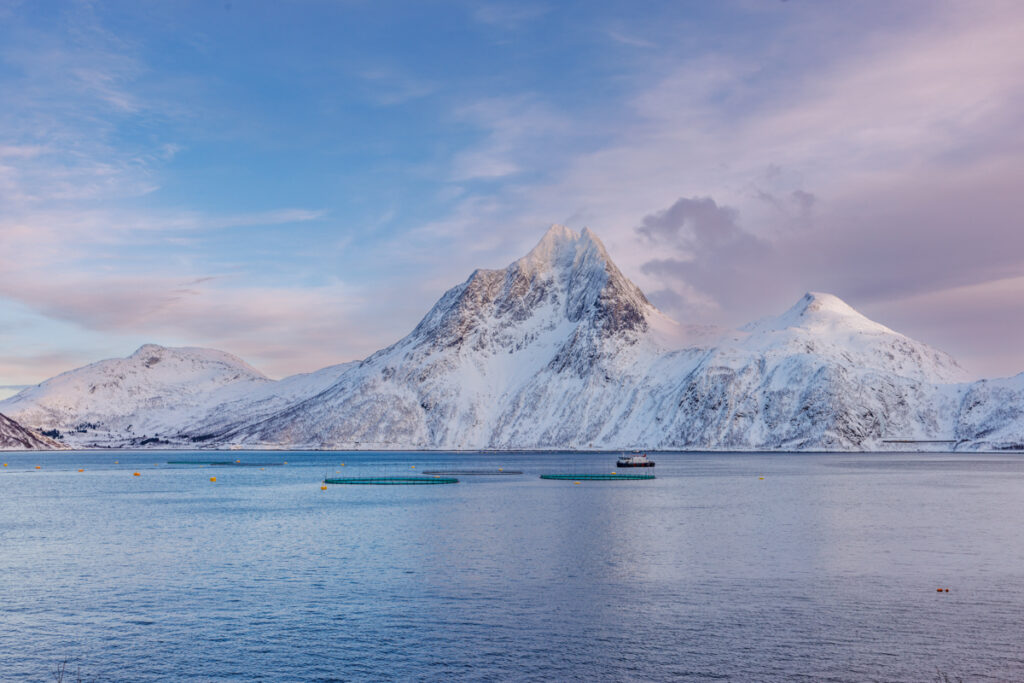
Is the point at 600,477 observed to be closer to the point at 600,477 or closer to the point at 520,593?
the point at 600,477

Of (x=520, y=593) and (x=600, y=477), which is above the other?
(x=600, y=477)

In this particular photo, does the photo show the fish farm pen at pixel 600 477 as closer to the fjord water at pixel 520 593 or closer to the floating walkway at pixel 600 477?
the floating walkway at pixel 600 477

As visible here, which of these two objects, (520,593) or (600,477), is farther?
(600,477)

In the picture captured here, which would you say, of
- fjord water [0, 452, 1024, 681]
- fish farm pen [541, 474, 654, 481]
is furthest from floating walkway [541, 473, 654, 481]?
fjord water [0, 452, 1024, 681]

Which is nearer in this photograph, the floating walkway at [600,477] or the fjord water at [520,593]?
the fjord water at [520,593]

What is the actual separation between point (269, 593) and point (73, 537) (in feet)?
135

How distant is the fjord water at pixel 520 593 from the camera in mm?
41250

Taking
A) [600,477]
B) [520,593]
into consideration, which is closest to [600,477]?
[600,477]

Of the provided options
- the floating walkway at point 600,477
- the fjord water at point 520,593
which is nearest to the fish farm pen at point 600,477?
the floating walkway at point 600,477

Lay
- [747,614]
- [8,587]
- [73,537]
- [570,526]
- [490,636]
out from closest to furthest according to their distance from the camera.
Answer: [490,636] → [747,614] → [8,587] → [73,537] → [570,526]

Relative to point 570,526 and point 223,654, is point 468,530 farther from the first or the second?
point 223,654

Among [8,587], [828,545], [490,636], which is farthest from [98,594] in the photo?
[828,545]

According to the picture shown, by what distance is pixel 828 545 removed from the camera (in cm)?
7838

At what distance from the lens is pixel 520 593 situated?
57.1 m
